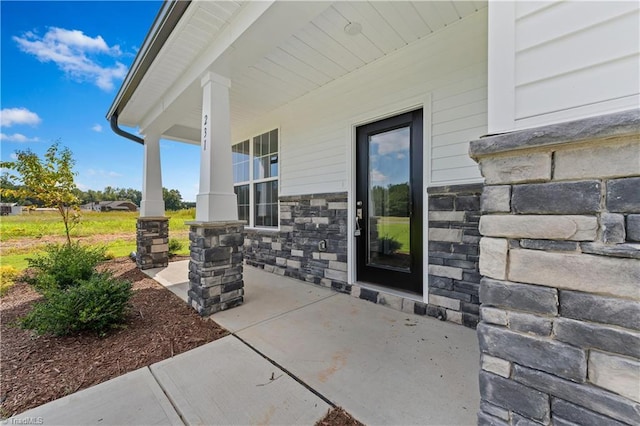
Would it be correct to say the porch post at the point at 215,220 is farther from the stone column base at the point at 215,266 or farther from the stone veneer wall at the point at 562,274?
the stone veneer wall at the point at 562,274

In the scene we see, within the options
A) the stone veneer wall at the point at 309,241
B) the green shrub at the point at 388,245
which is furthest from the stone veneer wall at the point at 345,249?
the green shrub at the point at 388,245

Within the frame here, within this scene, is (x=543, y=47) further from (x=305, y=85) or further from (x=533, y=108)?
(x=305, y=85)

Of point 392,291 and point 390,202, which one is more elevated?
point 390,202

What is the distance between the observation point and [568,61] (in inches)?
36.1

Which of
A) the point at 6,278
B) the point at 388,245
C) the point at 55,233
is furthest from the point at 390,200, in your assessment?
the point at 55,233

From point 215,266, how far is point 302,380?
68.8 inches

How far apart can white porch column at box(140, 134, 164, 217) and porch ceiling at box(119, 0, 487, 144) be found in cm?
105

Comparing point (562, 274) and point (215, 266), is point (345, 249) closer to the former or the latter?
point (215, 266)

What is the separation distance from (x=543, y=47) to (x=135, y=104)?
5.40 meters

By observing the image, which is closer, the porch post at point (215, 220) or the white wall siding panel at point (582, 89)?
the white wall siding panel at point (582, 89)

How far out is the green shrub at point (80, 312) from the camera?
234 centimetres

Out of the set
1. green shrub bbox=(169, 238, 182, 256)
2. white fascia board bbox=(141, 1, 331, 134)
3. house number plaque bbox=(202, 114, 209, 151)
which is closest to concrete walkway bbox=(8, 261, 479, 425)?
house number plaque bbox=(202, 114, 209, 151)

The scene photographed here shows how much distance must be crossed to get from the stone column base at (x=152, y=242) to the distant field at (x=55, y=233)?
40 cm

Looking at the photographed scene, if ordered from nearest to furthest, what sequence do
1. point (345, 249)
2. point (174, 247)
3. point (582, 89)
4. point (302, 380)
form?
point (582, 89) → point (302, 380) → point (345, 249) → point (174, 247)
